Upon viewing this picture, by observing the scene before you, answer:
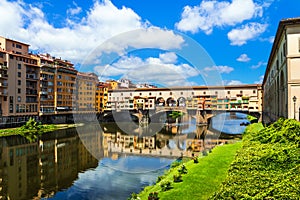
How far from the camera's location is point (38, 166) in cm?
1789

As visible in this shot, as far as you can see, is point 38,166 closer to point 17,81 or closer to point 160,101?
point 17,81

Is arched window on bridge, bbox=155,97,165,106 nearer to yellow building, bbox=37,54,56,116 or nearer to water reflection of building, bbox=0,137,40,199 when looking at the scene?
yellow building, bbox=37,54,56,116

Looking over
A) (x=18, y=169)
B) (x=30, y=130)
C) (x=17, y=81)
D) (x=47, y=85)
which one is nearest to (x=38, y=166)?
(x=18, y=169)

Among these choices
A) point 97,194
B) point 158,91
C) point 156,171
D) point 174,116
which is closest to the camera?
point 97,194

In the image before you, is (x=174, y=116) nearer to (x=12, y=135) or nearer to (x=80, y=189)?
(x=12, y=135)

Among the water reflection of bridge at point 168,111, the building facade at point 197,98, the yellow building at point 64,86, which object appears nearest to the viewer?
the yellow building at point 64,86

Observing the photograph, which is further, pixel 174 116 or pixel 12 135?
pixel 174 116

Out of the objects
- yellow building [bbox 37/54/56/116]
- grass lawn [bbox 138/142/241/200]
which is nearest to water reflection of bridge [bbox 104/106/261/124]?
yellow building [bbox 37/54/56/116]

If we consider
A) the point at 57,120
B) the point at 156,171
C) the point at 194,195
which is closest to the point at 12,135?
the point at 57,120

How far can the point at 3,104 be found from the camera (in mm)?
34000

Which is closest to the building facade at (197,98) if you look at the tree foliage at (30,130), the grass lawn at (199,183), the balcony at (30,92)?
the balcony at (30,92)

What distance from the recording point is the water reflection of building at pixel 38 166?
13.4m

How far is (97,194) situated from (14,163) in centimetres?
969

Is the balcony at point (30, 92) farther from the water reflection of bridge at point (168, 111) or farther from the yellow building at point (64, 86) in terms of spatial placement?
the water reflection of bridge at point (168, 111)
